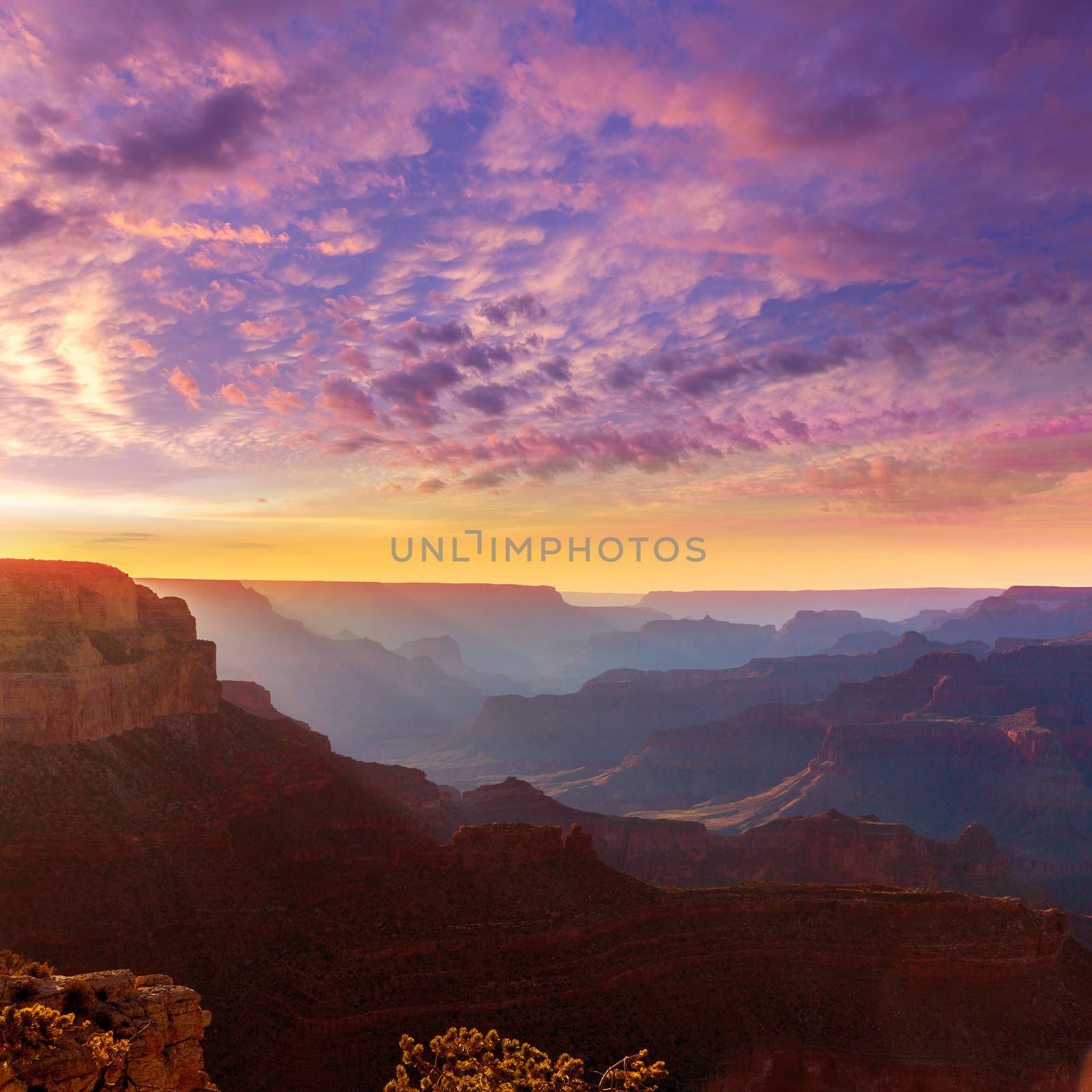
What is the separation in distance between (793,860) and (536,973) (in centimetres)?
6500

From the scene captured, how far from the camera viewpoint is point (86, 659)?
51125 mm

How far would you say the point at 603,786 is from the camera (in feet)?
557

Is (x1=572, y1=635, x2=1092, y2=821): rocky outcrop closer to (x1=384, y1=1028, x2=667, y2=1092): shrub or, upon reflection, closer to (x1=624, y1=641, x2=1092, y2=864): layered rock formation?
(x1=624, y1=641, x2=1092, y2=864): layered rock formation

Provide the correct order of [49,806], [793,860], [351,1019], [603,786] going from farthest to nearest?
[603,786]
[793,860]
[49,806]
[351,1019]

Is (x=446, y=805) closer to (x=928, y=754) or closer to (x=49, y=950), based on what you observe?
(x=49, y=950)

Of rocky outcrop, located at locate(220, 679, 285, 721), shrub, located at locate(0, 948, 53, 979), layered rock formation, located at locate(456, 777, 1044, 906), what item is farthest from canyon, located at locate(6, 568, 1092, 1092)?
rocky outcrop, located at locate(220, 679, 285, 721)

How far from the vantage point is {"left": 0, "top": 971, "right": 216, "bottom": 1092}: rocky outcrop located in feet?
44.5

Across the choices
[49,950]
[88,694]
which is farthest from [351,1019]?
[88,694]

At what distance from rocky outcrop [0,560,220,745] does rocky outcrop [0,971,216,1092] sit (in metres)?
35.8

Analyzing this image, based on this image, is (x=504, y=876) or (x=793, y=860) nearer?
(x=504, y=876)

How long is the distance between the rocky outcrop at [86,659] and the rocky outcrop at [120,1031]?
35807 mm

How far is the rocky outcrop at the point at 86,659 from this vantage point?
156 ft

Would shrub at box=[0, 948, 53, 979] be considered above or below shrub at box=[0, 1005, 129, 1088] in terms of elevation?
below

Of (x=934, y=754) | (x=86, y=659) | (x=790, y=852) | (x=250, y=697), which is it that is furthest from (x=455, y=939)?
(x=934, y=754)
